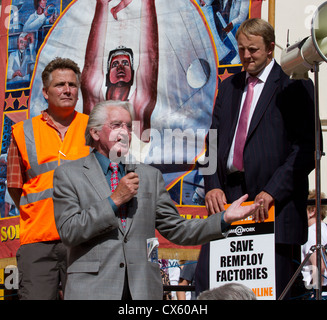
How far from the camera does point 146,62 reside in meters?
5.39

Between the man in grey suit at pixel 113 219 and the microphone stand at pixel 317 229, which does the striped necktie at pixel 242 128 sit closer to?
the microphone stand at pixel 317 229

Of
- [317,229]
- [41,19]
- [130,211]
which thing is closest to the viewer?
[130,211]

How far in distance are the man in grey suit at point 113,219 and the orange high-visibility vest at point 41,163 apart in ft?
2.60

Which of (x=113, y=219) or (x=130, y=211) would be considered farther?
(x=130, y=211)

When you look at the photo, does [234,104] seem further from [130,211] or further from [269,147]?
[130,211]

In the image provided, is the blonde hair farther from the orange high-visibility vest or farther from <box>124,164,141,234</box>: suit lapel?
<box>124,164,141,234</box>: suit lapel

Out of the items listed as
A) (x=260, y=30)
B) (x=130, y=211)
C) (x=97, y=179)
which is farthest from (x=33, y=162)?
(x=260, y=30)

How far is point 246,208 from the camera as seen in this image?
303 cm

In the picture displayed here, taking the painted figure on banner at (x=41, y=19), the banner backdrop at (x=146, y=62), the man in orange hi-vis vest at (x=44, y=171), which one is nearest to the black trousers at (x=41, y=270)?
the man in orange hi-vis vest at (x=44, y=171)

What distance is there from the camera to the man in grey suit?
3008 millimetres

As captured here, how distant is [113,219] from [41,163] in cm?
126

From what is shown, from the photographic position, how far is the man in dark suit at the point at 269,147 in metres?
3.60
